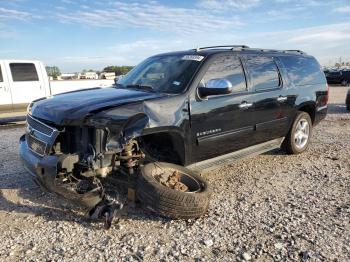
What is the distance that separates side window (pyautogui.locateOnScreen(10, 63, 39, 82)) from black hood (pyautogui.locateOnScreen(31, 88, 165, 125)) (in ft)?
25.7

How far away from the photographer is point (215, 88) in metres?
4.70

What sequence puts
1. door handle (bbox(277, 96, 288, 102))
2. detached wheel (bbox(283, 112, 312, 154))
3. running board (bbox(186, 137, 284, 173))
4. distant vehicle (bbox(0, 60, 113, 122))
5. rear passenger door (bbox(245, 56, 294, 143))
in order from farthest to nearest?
1. distant vehicle (bbox(0, 60, 113, 122))
2. detached wheel (bbox(283, 112, 312, 154))
3. door handle (bbox(277, 96, 288, 102))
4. rear passenger door (bbox(245, 56, 294, 143))
5. running board (bbox(186, 137, 284, 173))

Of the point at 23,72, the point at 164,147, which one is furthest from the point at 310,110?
the point at 23,72

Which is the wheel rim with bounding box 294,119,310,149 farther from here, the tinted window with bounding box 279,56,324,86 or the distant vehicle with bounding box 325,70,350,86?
the distant vehicle with bounding box 325,70,350,86

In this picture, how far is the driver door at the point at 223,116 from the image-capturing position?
4797 millimetres

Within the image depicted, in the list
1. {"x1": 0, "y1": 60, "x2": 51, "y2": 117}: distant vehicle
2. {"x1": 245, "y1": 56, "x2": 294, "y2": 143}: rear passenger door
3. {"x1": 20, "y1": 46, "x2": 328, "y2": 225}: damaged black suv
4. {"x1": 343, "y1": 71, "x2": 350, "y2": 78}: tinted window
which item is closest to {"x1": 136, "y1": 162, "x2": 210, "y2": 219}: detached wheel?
{"x1": 20, "y1": 46, "x2": 328, "y2": 225}: damaged black suv

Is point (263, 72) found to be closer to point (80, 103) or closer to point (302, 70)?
point (302, 70)

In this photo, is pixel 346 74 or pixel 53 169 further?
pixel 346 74

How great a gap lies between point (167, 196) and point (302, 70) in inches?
168

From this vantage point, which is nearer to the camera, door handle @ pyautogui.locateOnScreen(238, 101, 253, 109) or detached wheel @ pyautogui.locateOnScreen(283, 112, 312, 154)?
door handle @ pyautogui.locateOnScreen(238, 101, 253, 109)

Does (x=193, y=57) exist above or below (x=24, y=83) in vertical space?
above

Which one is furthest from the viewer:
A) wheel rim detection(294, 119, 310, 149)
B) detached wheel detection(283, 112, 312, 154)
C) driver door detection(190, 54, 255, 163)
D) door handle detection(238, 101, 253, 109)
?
wheel rim detection(294, 119, 310, 149)

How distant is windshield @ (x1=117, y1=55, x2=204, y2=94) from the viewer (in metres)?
4.88

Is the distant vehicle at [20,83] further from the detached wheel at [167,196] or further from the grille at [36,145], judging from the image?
the detached wheel at [167,196]
